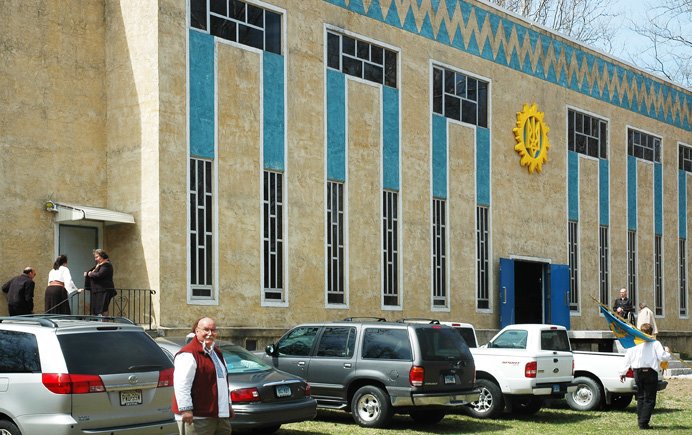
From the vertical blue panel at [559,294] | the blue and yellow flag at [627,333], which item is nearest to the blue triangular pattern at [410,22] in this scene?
the vertical blue panel at [559,294]

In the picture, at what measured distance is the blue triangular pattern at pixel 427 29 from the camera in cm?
2720

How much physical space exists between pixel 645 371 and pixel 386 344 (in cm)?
454

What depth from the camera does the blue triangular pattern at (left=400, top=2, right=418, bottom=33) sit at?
26.7 meters

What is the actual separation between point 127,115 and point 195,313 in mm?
4183

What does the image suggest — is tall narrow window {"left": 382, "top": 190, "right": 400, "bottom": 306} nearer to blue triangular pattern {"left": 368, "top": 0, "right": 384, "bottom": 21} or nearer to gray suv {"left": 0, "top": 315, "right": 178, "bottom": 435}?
blue triangular pattern {"left": 368, "top": 0, "right": 384, "bottom": 21}

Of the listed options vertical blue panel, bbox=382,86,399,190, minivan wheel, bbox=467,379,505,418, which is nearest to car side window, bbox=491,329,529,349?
minivan wheel, bbox=467,379,505,418

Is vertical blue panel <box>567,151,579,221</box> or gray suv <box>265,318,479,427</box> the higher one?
vertical blue panel <box>567,151,579,221</box>

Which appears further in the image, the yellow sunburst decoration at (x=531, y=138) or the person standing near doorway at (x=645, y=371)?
the yellow sunburst decoration at (x=531, y=138)

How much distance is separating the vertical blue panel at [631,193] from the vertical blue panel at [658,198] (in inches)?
65.7

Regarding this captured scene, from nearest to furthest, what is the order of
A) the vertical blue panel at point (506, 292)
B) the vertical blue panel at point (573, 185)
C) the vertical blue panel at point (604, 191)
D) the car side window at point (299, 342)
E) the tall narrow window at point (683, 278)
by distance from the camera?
the car side window at point (299, 342) < the vertical blue panel at point (506, 292) < the vertical blue panel at point (573, 185) < the vertical blue panel at point (604, 191) < the tall narrow window at point (683, 278)

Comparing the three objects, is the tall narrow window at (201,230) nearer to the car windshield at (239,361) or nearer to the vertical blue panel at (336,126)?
the vertical blue panel at (336,126)

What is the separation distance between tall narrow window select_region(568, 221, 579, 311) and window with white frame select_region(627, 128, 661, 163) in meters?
4.74

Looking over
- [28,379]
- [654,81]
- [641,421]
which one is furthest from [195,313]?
[654,81]

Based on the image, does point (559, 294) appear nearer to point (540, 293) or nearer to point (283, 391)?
point (540, 293)
